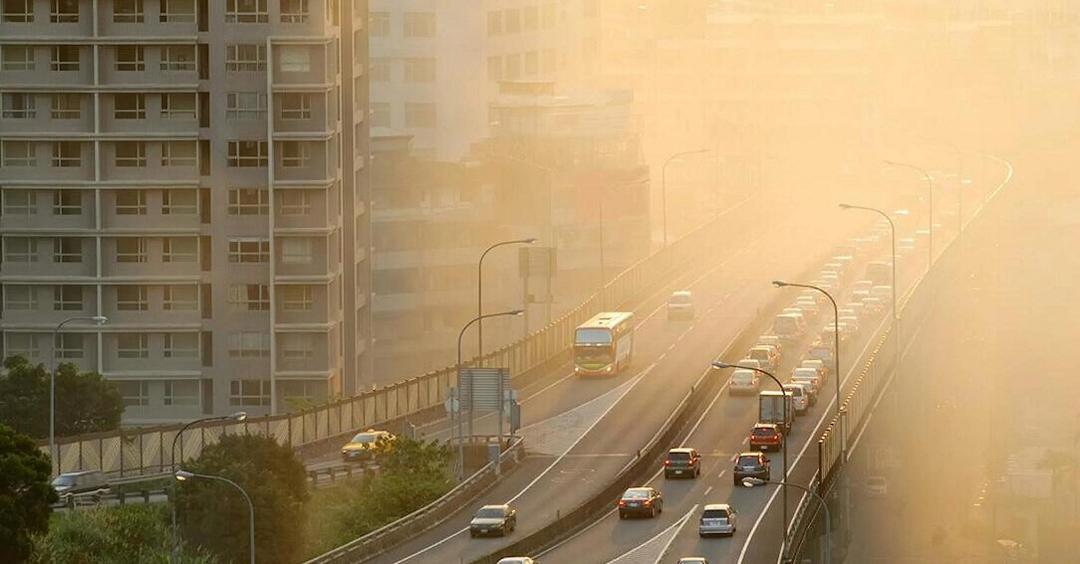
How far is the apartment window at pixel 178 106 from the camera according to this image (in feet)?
453

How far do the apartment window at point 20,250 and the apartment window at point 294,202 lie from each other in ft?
41.9

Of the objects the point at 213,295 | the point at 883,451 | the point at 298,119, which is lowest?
the point at 883,451

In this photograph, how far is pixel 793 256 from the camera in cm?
19338

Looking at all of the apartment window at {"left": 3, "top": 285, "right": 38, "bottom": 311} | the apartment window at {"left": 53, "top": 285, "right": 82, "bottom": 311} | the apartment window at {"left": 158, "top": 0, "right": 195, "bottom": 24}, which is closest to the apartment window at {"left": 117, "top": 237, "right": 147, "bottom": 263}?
the apartment window at {"left": 53, "top": 285, "right": 82, "bottom": 311}

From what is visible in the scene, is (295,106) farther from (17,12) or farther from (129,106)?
(17,12)

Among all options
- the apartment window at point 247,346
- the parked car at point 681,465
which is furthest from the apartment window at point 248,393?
the parked car at point 681,465

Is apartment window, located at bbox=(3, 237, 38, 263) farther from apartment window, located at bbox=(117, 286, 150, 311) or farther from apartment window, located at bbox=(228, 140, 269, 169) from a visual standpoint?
apartment window, located at bbox=(228, 140, 269, 169)

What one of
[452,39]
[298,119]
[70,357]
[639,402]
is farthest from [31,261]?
[452,39]

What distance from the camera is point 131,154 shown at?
457 feet

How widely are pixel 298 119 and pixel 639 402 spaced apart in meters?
23.6

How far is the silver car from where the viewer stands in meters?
101

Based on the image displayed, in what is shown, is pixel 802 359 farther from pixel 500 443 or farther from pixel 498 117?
pixel 498 117

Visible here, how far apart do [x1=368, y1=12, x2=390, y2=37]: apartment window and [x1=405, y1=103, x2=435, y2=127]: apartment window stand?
19.7 ft

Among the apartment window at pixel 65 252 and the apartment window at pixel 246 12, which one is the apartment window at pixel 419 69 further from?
the apartment window at pixel 65 252
